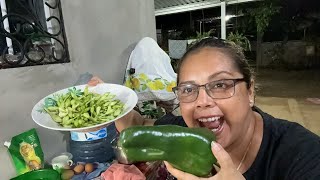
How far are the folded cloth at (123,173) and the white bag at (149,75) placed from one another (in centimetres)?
88

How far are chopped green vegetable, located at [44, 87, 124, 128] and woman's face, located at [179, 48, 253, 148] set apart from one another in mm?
514

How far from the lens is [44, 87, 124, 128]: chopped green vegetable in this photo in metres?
1.47

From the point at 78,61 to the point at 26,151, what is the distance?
2.33 feet

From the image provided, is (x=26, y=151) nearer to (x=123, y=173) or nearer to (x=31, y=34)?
(x=123, y=173)

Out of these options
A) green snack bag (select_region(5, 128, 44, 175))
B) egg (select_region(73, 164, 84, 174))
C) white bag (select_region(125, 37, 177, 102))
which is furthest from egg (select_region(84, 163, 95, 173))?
white bag (select_region(125, 37, 177, 102))

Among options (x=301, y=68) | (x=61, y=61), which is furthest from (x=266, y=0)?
(x=61, y=61)

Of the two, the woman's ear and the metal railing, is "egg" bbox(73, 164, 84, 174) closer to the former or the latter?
the metal railing

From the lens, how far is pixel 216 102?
3.79 feet

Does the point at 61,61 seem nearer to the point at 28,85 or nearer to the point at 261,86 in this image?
the point at 28,85

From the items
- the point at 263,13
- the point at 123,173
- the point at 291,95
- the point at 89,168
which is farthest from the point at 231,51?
the point at 263,13

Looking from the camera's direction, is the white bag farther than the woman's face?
Yes

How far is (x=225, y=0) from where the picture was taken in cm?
699

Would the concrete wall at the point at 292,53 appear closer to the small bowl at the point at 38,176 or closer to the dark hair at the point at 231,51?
the dark hair at the point at 231,51

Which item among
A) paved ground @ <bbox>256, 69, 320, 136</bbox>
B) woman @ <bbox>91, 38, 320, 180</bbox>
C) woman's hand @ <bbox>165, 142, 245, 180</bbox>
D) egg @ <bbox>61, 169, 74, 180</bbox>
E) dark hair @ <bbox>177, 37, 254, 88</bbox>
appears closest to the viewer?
woman's hand @ <bbox>165, 142, 245, 180</bbox>
